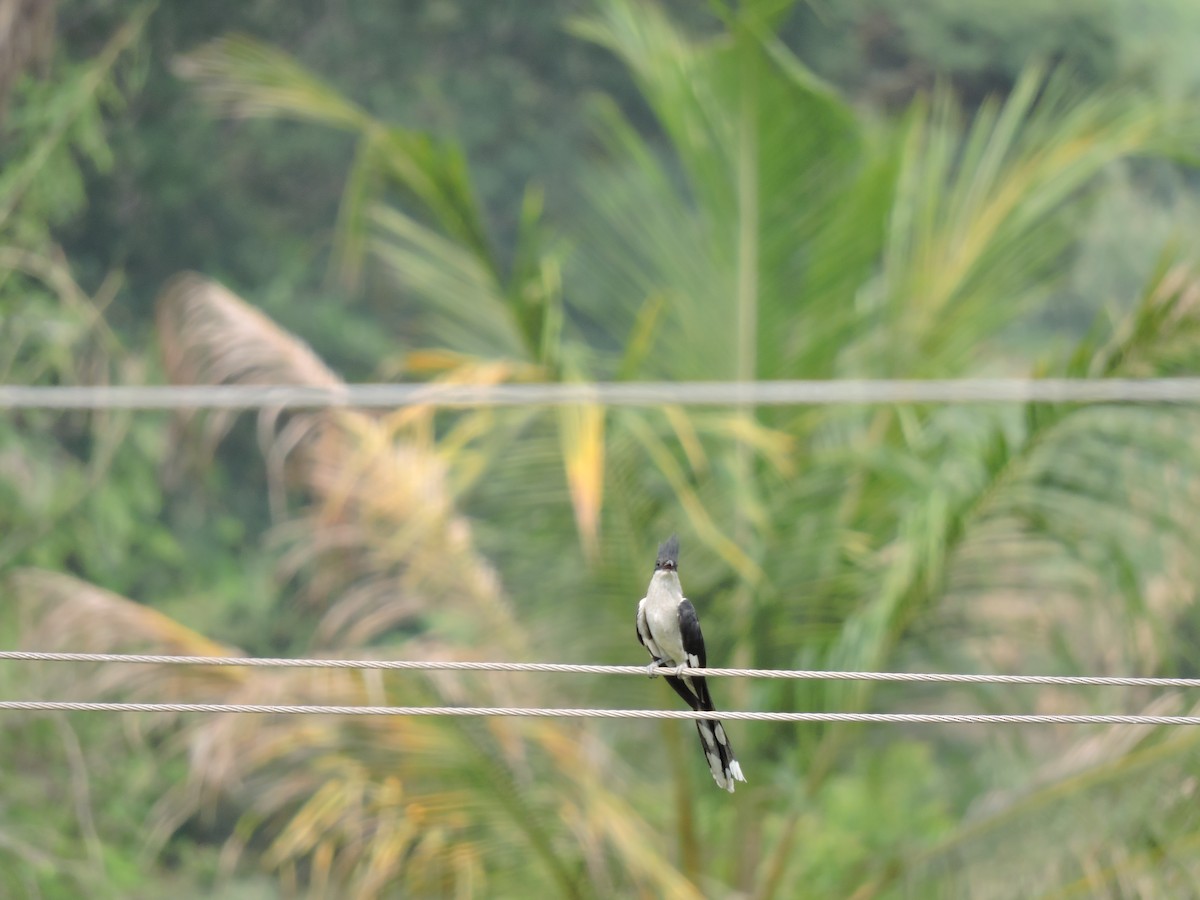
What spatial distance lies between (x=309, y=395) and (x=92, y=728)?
6.98 metres

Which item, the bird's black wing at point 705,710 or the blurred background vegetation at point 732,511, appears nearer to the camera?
the bird's black wing at point 705,710

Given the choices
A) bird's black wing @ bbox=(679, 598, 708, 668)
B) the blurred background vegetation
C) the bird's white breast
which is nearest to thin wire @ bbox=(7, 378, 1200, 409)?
the blurred background vegetation

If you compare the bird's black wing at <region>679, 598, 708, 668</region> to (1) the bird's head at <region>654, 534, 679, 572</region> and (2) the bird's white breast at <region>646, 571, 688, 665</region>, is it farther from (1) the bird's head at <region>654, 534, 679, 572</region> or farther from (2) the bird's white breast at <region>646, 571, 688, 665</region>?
(1) the bird's head at <region>654, 534, 679, 572</region>

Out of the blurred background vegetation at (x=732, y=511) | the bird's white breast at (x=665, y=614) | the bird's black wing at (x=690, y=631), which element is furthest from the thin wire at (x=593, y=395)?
the bird's black wing at (x=690, y=631)

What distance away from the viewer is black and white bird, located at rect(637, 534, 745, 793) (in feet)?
16.7

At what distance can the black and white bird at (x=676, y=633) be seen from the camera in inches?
201

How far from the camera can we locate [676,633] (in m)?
5.11

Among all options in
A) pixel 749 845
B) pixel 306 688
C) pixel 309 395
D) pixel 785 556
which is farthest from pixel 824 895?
pixel 309 395

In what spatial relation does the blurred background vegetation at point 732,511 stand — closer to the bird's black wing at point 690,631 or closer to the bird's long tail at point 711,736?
the bird's long tail at point 711,736

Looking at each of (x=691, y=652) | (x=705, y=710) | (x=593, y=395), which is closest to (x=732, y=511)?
(x=593, y=395)

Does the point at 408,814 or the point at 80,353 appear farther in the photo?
the point at 80,353

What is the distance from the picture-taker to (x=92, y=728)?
12.9 meters

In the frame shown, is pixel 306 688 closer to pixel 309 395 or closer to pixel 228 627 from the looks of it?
pixel 309 395

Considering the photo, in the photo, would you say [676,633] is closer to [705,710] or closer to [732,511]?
[705,710]
